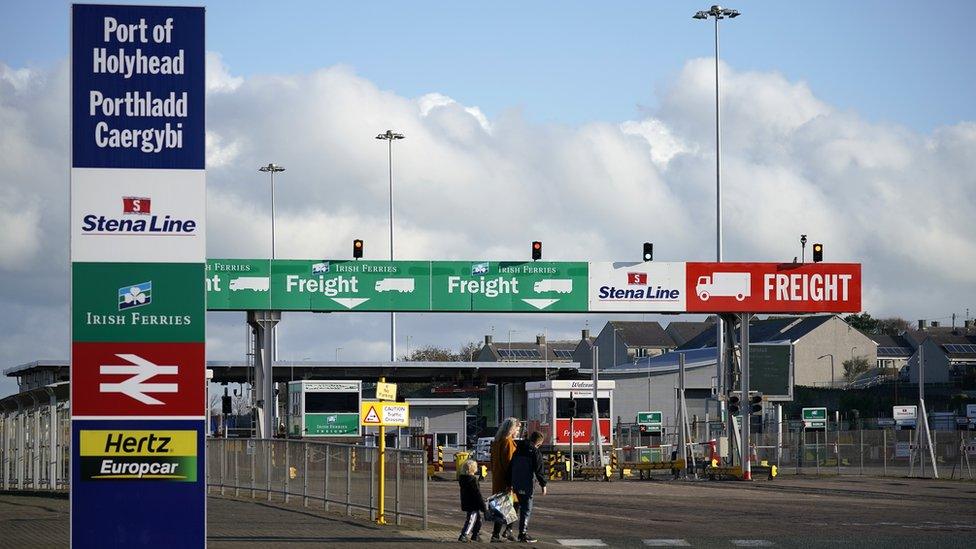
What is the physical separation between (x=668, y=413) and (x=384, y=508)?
65909 millimetres

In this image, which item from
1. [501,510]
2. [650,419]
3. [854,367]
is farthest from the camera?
[854,367]

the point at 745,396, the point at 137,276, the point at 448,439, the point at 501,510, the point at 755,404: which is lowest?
the point at 448,439

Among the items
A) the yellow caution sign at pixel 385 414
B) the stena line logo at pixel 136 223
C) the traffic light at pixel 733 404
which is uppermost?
the stena line logo at pixel 136 223

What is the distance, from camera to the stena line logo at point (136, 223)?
12.6 meters

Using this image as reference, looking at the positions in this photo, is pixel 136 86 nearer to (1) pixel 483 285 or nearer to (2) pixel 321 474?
(2) pixel 321 474

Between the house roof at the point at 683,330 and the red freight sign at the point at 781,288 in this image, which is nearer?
the red freight sign at the point at 781,288

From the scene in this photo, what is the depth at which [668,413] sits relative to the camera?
3506 inches

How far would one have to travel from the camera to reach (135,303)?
41.4 ft

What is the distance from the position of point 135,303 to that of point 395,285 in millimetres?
28605

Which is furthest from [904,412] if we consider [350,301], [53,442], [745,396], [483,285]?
[53,442]

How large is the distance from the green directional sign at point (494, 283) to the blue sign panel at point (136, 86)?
94.1 feet

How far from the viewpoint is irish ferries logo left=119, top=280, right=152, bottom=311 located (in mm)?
12602

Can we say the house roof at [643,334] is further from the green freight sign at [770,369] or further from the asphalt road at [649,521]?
the asphalt road at [649,521]

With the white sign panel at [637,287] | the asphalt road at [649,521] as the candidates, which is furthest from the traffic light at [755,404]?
the asphalt road at [649,521]
